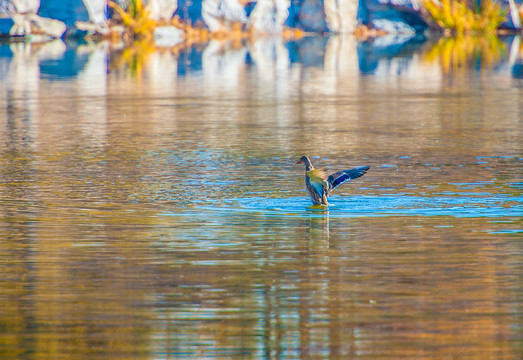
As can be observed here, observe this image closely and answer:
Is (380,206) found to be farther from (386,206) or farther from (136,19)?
(136,19)

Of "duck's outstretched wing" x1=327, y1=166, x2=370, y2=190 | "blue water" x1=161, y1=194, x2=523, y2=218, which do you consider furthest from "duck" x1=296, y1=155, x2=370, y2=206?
"blue water" x1=161, y1=194, x2=523, y2=218

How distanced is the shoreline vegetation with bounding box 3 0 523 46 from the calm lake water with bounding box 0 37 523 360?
27189 millimetres

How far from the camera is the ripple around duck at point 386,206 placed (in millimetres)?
8445

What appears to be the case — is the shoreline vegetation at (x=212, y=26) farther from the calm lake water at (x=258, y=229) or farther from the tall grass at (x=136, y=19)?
the calm lake water at (x=258, y=229)

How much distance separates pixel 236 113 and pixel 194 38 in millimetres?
31984

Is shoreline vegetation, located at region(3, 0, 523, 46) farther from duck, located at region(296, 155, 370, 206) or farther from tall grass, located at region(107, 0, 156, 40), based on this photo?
duck, located at region(296, 155, 370, 206)

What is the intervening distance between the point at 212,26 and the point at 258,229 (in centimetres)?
4315

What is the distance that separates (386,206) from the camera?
343 inches

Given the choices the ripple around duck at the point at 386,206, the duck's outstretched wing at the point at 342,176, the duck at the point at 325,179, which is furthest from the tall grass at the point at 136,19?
the duck's outstretched wing at the point at 342,176

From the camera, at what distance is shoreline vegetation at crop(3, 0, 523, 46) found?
148ft

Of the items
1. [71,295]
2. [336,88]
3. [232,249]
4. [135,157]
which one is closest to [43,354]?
[71,295]

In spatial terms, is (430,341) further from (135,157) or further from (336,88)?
(336,88)

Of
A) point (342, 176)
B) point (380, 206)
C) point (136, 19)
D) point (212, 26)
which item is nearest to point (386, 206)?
point (380, 206)

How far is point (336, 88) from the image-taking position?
20.8 metres
